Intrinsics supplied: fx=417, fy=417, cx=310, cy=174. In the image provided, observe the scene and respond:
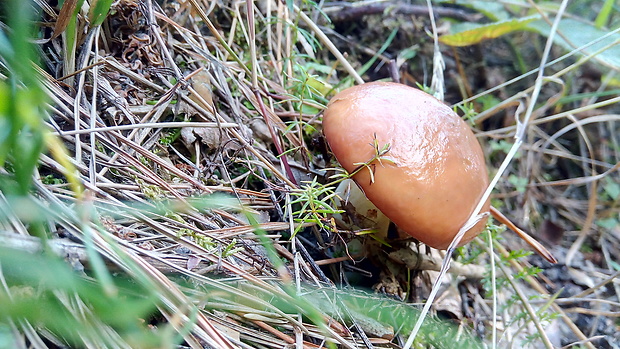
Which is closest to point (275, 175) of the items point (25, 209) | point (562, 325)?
point (25, 209)

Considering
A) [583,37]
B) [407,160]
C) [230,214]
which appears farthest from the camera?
[583,37]

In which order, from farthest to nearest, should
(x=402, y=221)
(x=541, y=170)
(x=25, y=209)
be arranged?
(x=541, y=170)
(x=402, y=221)
(x=25, y=209)

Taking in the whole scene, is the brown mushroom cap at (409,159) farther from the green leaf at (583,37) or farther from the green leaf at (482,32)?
the green leaf at (583,37)

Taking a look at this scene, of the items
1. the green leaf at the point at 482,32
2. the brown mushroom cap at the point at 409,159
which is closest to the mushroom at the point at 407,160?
the brown mushroom cap at the point at 409,159

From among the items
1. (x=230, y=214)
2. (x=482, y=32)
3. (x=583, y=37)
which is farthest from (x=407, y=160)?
(x=583, y=37)

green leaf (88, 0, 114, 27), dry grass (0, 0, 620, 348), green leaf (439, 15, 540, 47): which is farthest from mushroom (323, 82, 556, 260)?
green leaf (439, 15, 540, 47)

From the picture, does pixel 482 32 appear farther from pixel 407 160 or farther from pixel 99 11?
pixel 99 11

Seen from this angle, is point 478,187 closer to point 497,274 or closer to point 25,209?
point 497,274
